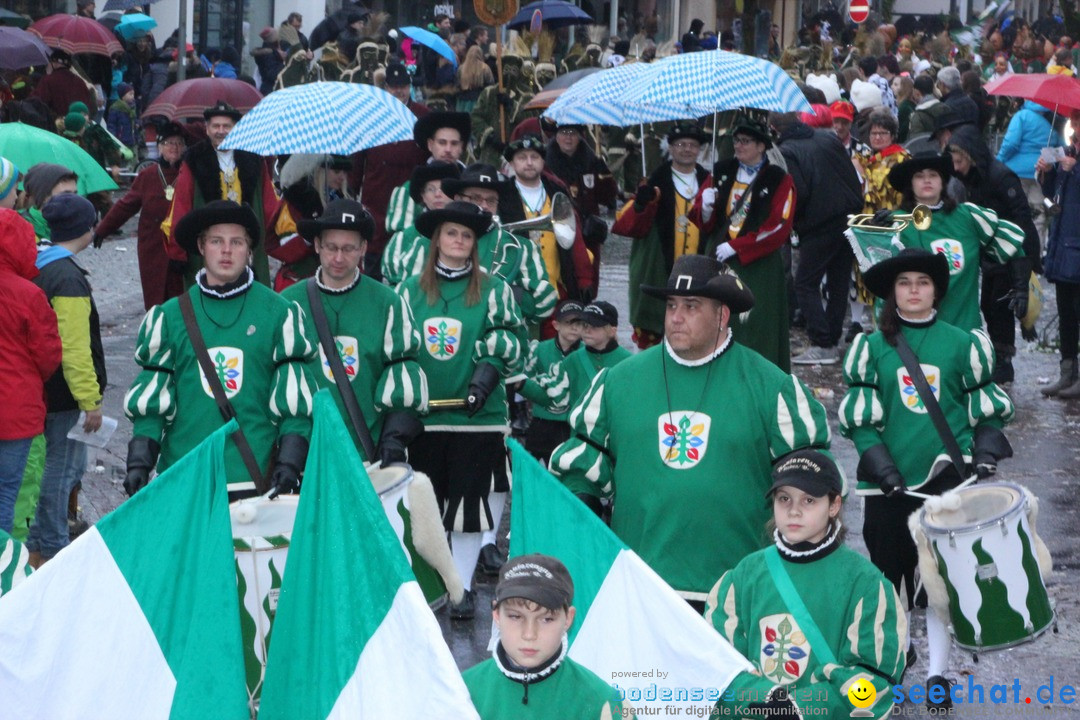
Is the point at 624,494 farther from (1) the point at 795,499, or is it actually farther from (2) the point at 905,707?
(2) the point at 905,707

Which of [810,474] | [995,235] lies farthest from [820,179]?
[810,474]

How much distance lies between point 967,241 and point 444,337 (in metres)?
3.26

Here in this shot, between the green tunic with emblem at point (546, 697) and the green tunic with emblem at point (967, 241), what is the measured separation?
540cm

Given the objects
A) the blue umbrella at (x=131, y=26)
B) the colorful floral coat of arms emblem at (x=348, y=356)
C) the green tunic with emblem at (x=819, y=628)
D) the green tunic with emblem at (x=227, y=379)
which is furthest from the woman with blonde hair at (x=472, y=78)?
the green tunic with emblem at (x=819, y=628)

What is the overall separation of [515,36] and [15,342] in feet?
60.5

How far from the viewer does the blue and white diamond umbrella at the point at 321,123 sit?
9695 millimetres

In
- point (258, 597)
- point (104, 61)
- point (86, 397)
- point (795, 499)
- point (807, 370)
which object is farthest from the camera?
point (104, 61)

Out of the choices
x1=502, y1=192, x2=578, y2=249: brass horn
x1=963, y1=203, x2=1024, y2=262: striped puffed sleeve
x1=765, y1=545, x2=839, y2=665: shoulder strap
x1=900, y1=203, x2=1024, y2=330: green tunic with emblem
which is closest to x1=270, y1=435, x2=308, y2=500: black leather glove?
x1=765, y1=545, x2=839, y2=665: shoulder strap

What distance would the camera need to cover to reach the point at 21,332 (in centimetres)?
728

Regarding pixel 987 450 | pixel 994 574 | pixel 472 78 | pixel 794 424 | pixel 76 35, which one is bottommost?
pixel 994 574

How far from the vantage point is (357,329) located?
24.0ft

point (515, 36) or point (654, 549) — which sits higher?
point (515, 36)

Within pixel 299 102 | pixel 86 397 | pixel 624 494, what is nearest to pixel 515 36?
pixel 299 102

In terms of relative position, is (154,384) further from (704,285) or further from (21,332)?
(704,285)
